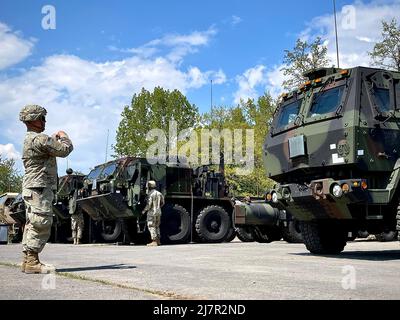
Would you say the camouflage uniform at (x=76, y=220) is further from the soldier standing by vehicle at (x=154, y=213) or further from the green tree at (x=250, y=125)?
the green tree at (x=250, y=125)

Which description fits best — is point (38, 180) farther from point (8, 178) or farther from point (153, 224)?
point (8, 178)

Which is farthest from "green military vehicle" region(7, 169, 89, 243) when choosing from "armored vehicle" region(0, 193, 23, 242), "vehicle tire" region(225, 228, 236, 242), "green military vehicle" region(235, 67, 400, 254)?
"green military vehicle" region(235, 67, 400, 254)

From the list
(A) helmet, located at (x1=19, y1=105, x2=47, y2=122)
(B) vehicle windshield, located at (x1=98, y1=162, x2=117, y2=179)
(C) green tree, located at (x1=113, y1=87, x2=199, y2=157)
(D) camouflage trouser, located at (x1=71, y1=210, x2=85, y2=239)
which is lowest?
(D) camouflage trouser, located at (x1=71, y1=210, x2=85, y2=239)

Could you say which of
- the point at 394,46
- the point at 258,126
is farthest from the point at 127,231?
the point at 258,126

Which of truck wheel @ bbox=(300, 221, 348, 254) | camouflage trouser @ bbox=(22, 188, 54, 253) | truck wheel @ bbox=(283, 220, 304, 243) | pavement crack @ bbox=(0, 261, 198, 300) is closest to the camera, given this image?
pavement crack @ bbox=(0, 261, 198, 300)

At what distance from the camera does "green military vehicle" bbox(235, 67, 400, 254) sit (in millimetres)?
7207

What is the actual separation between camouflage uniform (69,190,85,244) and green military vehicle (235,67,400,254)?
371 inches

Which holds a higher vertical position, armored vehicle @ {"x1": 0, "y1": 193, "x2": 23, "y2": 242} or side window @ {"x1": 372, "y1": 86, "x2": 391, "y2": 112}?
side window @ {"x1": 372, "y1": 86, "x2": 391, "y2": 112}

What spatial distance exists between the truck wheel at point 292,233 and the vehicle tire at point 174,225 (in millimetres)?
3148

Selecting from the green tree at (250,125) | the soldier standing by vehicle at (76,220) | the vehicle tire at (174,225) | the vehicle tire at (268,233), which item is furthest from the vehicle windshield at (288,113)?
the green tree at (250,125)

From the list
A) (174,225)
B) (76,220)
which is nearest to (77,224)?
(76,220)

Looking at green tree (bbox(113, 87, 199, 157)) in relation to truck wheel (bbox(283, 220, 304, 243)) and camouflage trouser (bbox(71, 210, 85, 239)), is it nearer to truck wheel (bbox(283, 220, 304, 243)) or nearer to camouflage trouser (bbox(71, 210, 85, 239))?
camouflage trouser (bbox(71, 210, 85, 239))

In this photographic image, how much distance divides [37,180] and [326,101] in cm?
440
